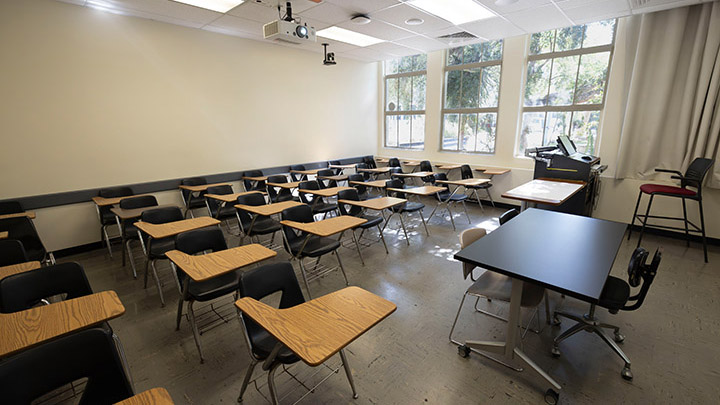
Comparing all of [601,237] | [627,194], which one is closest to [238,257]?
[601,237]

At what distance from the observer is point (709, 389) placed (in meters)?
2.03

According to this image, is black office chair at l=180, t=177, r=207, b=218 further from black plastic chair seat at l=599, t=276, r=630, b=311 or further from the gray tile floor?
black plastic chair seat at l=599, t=276, r=630, b=311

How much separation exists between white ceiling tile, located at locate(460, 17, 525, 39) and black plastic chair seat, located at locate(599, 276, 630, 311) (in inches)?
167

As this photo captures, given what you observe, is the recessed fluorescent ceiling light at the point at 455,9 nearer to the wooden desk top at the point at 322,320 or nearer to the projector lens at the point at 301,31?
the projector lens at the point at 301,31

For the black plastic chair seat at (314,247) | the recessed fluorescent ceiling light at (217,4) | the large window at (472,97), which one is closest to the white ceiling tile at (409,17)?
the large window at (472,97)

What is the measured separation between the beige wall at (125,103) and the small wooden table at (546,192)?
4800 mm

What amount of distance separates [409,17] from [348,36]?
1512 millimetres

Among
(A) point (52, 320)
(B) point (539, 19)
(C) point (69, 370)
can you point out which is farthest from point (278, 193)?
(B) point (539, 19)

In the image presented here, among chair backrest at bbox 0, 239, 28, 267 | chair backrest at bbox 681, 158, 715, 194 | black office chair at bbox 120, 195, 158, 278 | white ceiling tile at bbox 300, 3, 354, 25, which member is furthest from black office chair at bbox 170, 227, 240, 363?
chair backrest at bbox 681, 158, 715, 194

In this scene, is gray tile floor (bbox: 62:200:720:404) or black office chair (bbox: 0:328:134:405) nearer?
black office chair (bbox: 0:328:134:405)

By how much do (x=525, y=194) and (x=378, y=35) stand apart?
3901 mm

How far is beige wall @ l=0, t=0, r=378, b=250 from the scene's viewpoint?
3.88 meters

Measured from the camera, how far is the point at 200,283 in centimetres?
253

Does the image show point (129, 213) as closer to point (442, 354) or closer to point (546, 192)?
point (442, 354)
